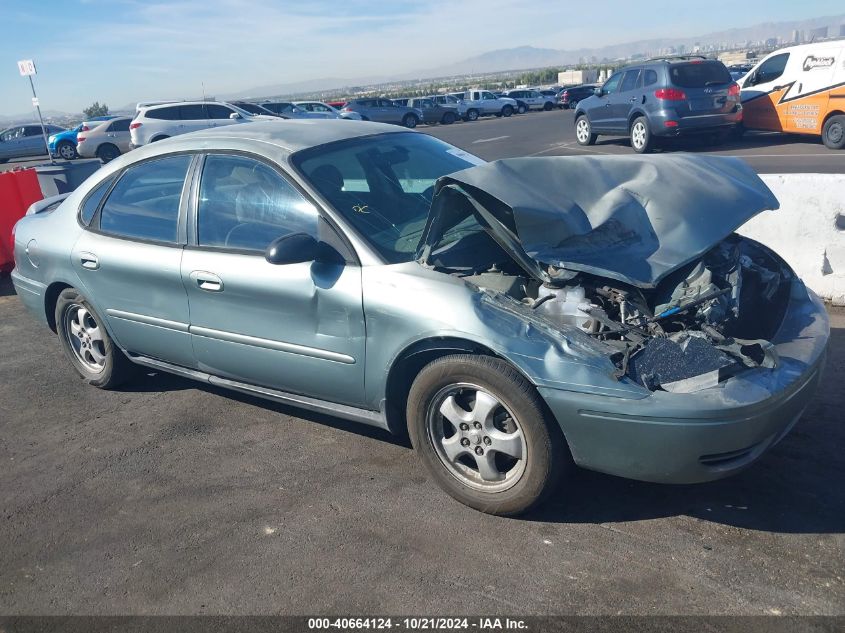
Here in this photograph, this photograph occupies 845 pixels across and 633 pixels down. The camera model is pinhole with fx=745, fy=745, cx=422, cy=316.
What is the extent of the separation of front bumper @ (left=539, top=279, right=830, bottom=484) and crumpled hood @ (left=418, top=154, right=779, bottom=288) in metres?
0.56

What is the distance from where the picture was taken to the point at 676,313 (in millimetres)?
3213

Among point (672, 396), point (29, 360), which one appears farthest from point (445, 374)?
point (29, 360)

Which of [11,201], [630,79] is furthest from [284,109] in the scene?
[11,201]

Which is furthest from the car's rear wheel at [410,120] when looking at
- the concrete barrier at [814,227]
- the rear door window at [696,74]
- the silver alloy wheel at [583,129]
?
the concrete barrier at [814,227]

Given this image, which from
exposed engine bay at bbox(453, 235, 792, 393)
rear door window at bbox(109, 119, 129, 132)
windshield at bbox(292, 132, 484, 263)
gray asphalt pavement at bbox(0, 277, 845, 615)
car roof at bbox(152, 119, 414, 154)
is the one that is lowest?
gray asphalt pavement at bbox(0, 277, 845, 615)

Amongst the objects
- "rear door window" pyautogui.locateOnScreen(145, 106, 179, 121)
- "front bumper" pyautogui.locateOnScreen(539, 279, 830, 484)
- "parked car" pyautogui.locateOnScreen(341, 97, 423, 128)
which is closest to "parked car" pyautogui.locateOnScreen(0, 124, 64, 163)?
"rear door window" pyautogui.locateOnScreen(145, 106, 179, 121)

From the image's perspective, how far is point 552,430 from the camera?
314 centimetres

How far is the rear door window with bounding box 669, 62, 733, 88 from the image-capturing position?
49.0 ft

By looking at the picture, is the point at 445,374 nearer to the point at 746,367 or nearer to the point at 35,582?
the point at 746,367

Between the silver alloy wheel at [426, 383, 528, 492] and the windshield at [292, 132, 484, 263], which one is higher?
the windshield at [292, 132, 484, 263]

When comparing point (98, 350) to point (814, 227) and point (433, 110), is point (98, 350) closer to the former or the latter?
point (814, 227)

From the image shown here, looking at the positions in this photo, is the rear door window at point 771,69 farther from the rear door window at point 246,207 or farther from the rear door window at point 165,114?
the rear door window at point 165,114

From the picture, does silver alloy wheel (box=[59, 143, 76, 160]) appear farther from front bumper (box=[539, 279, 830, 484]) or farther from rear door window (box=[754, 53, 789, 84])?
front bumper (box=[539, 279, 830, 484])

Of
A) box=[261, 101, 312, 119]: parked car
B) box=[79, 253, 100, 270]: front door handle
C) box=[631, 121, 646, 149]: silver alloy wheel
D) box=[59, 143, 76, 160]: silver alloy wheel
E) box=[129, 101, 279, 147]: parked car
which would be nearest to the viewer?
box=[79, 253, 100, 270]: front door handle
